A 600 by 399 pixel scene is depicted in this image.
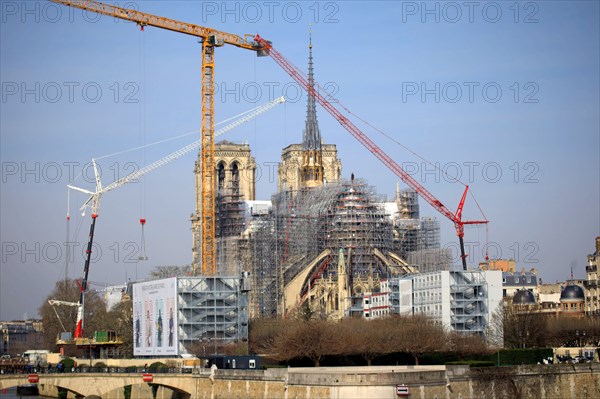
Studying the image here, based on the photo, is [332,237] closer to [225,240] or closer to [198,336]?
[225,240]

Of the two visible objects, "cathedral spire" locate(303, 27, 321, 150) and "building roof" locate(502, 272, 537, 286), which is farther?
"cathedral spire" locate(303, 27, 321, 150)

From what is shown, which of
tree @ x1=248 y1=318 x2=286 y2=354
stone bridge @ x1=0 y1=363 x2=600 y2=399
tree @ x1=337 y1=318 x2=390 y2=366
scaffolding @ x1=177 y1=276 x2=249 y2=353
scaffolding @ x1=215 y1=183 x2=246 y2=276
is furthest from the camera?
scaffolding @ x1=215 y1=183 x2=246 y2=276

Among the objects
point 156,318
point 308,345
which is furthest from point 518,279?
point 308,345

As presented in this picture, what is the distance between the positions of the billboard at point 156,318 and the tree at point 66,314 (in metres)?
42.0

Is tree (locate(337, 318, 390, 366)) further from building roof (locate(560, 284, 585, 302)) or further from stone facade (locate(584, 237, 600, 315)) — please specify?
building roof (locate(560, 284, 585, 302))

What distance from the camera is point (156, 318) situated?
110 metres

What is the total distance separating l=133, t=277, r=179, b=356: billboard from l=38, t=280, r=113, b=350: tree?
4195 cm

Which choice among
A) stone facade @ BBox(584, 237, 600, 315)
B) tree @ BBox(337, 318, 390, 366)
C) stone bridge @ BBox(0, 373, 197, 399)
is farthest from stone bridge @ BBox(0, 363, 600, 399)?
stone facade @ BBox(584, 237, 600, 315)

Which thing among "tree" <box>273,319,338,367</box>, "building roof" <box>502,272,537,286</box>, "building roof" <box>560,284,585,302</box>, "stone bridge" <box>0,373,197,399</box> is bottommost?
"stone bridge" <box>0,373,197,399</box>

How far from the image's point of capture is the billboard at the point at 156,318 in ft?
347

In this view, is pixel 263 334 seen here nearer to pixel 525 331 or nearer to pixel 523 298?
pixel 525 331

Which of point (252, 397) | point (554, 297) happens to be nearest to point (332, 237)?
point (554, 297)

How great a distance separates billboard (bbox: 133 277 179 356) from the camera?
10581 cm

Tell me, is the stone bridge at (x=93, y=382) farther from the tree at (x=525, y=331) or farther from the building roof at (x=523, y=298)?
the building roof at (x=523, y=298)
